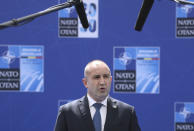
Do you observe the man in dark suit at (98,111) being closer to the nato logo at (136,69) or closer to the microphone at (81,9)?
the microphone at (81,9)

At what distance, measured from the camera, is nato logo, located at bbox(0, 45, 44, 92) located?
308cm

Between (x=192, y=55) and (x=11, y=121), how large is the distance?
1853 mm

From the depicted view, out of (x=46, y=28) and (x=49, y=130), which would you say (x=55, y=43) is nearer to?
(x=46, y=28)

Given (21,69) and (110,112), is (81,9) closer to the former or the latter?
(110,112)

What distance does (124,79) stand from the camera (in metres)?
3.03

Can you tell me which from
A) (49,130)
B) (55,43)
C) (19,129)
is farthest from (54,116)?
(55,43)

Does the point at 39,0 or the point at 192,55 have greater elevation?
the point at 39,0

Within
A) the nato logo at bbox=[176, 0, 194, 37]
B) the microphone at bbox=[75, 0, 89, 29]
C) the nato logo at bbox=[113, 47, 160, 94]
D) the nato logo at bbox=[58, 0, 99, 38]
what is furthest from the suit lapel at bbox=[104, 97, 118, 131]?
the nato logo at bbox=[176, 0, 194, 37]

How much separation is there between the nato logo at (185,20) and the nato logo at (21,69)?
52.5 inches

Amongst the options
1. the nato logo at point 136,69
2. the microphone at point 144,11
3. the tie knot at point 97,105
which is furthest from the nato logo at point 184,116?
the microphone at point 144,11

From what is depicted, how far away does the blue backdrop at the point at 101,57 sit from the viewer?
3004 millimetres

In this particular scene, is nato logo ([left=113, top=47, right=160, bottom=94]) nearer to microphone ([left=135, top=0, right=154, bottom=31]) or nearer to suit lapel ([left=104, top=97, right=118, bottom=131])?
suit lapel ([left=104, top=97, right=118, bottom=131])

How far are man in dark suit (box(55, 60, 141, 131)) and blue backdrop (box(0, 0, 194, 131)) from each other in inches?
48.6

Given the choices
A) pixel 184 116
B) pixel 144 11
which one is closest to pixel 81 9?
pixel 144 11
